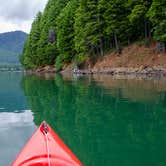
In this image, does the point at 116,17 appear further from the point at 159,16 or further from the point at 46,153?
the point at 46,153

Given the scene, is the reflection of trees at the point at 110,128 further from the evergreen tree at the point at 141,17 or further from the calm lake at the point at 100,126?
the evergreen tree at the point at 141,17

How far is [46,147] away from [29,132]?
6.16 meters

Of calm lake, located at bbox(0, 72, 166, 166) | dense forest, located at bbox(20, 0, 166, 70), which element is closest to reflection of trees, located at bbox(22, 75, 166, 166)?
calm lake, located at bbox(0, 72, 166, 166)

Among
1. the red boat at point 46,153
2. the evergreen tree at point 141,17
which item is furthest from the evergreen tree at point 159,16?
the red boat at point 46,153

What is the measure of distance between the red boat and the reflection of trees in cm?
217

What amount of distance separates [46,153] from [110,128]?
626 cm

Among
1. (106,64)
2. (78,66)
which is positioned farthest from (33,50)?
(106,64)

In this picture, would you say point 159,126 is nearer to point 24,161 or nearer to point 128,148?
point 128,148

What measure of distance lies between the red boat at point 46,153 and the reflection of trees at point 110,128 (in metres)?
2.17

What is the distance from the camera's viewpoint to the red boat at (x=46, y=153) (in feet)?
19.0

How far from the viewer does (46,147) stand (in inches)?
237

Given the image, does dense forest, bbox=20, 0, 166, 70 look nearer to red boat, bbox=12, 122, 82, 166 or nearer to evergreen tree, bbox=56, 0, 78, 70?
Result: evergreen tree, bbox=56, 0, 78, 70

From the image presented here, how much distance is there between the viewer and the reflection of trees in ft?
28.1

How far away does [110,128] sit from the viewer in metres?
12.0
